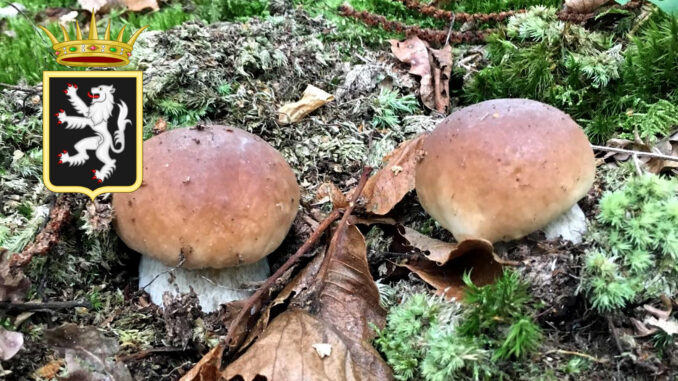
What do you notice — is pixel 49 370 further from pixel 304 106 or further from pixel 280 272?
pixel 304 106

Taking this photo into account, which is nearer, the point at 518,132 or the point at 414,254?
the point at 518,132

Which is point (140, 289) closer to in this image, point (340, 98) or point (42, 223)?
point (42, 223)

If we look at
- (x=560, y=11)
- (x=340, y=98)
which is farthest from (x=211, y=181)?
(x=560, y=11)

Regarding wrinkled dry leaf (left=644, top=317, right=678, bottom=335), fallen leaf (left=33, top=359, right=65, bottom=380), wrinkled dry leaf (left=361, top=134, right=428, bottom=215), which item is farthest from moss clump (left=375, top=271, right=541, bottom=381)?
fallen leaf (left=33, top=359, right=65, bottom=380)

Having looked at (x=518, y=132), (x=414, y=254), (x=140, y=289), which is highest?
(x=518, y=132)

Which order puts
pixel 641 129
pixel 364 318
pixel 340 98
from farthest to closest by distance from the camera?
1. pixel 340 98
2. pixel 641 129
3. pixel 364 318

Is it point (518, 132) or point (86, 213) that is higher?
point (518, 132)

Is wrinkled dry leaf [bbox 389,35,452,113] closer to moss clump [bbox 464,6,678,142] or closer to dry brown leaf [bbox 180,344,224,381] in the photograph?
moss clump [bbox 464,6,678,142]

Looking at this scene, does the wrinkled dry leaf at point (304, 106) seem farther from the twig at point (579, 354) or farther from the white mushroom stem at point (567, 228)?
the twig at point (579, 354)
